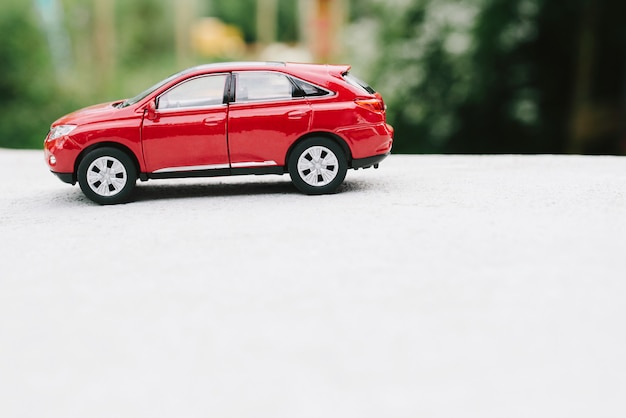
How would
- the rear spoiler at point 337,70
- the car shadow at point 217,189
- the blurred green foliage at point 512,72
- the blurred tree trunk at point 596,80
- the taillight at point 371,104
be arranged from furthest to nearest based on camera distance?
the blurred tree trunk at point 596,80 < the blurred green foliage at point 512,72 < the car shadow at point 217,189 < the rear spoiler at point 337,70 < the taillight at point 371,104

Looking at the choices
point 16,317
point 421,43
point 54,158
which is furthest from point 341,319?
point 421,43

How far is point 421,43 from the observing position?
2175 centimetres

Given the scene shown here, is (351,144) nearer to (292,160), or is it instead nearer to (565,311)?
(292,160)

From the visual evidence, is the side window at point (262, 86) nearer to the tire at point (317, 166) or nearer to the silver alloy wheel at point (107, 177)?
the tire at point (317, 166)

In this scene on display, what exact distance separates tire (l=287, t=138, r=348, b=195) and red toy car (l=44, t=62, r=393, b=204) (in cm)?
1

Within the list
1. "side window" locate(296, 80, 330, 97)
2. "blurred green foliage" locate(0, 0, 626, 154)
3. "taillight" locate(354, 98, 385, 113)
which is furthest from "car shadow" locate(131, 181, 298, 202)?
"blurred green foliage" locate(0, 0, 626, 154)

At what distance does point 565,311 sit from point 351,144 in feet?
13.9

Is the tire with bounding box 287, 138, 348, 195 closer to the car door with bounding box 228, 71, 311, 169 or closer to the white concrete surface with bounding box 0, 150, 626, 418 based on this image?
the car door with bounding box 228, 71, 311, 169

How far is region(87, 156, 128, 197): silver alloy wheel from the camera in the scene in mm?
8758

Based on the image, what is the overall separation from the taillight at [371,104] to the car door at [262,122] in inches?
24.8

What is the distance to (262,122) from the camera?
8.73 metres

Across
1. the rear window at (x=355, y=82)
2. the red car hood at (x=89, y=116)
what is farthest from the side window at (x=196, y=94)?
the rear window at (x=355, y=82)

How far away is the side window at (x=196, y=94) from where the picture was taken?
8852 millimetres

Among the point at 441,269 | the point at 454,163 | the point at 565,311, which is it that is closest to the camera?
the point at 565,311
